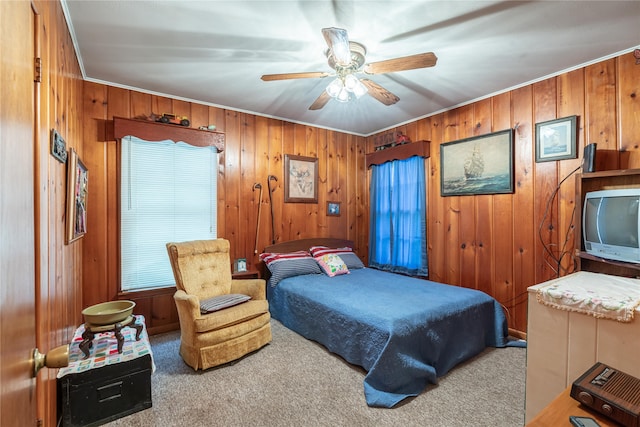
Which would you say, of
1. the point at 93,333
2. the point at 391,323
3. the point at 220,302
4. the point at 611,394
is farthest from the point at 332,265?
the point at 611,394

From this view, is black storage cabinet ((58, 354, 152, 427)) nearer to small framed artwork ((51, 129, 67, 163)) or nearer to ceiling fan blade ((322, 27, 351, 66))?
small framed artwork ((51, 129, 67, 163))

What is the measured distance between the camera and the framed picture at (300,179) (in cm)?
410

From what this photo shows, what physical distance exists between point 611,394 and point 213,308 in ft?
8.05

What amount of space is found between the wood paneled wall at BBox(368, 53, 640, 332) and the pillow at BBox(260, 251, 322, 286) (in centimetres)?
160

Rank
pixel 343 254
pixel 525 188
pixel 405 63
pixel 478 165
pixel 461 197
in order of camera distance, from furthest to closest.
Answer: pixel 343 254
pixel 461 197
pixel 478 165
pixel 525 188
pixel 405 63

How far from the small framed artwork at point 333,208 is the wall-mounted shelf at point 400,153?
0.85 meters

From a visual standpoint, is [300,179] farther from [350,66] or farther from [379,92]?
[350,66]

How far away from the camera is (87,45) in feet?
7.50

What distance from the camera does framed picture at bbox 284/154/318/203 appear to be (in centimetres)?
410

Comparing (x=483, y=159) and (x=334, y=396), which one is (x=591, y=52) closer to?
(x=483, y=159)

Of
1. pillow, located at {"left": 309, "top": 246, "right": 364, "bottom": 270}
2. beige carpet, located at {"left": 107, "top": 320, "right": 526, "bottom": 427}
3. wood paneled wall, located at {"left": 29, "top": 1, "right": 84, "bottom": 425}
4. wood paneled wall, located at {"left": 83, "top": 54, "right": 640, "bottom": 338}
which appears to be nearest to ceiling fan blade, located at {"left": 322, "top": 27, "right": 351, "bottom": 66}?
wood paneled wall, located at {"left": 29, "top": 1, "right": 84, "bottom": 425}

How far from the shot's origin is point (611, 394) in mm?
881

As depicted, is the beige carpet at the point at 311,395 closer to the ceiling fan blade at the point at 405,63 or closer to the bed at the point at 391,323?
the bed at the point at 391,323

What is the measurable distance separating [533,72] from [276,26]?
94.3 inches
